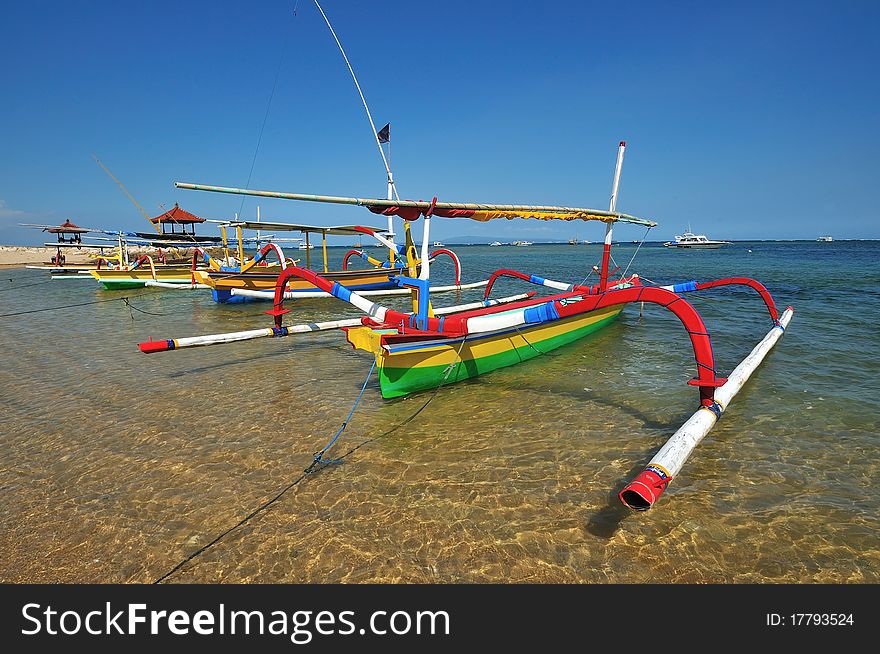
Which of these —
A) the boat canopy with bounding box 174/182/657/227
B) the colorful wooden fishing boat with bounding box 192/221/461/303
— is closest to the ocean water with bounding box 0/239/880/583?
the boat canopy with bounding box 174/182/657/227

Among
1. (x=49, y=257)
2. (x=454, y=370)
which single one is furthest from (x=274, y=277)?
(x=49, y=257)

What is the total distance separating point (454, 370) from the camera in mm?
7883

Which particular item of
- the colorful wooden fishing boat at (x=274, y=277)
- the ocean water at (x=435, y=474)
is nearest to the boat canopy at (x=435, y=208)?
the ocean water at (x=435, y=474)

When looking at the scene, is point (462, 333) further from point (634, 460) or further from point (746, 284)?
point (746, 284)

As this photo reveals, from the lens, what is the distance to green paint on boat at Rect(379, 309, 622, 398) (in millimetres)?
7118

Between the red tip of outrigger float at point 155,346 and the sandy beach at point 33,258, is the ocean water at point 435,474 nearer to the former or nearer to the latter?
the red tip of outrigger float at point 155,346

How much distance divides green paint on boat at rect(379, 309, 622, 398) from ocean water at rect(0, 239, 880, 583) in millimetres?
226

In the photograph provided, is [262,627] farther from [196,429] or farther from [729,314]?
[729,314]

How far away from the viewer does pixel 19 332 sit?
13.2 m

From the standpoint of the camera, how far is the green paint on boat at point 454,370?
23.4 ft

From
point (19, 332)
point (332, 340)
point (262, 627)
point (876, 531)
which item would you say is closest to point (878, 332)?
point (876, 531)

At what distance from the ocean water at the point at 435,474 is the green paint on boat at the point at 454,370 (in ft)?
0.74

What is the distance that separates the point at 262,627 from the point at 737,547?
409 centimetres

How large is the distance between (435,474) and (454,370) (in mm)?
3041
